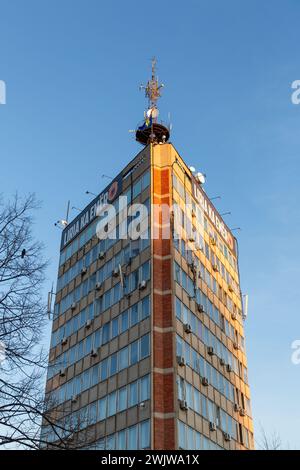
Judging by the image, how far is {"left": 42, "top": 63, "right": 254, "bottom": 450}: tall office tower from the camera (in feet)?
131

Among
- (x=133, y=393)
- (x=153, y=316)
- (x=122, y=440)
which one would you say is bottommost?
(x=122, y=440)

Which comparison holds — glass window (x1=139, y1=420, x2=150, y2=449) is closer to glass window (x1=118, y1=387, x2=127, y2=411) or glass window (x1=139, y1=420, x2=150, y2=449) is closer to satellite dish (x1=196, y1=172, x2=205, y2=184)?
glass window (x1=118, y1=387, x2=127, y2=411)

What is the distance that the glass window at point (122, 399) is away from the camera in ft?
135

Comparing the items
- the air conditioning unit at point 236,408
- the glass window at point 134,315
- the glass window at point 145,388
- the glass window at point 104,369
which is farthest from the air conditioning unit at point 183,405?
the air conditioning unit at point 236,408

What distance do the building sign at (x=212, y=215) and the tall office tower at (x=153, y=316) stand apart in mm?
138

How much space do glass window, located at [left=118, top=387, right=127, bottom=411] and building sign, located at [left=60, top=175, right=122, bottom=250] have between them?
18440 mm

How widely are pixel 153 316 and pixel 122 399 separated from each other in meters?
6.17

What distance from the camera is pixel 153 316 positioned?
137 feet

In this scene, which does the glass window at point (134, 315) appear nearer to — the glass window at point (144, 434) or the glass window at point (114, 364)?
the glass window at point (114, 364)

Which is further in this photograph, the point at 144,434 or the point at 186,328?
the point at 186,328

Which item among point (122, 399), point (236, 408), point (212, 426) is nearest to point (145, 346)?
point (122, 399)

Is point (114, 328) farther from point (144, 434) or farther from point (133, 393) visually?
point (144, 434)

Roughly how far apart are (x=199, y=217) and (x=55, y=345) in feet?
58.1

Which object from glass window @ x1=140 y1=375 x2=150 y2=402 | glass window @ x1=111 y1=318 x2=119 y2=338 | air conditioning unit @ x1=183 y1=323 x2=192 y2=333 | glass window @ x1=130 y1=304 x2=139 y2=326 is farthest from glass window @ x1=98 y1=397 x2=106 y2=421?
air conditioning unit @ x1=183 y1=323 x2=192 y2=333
